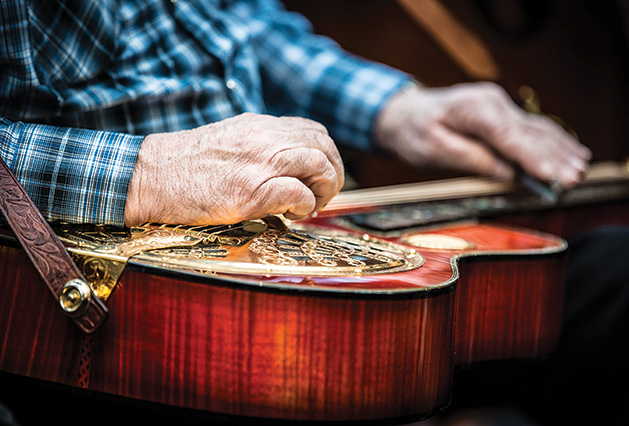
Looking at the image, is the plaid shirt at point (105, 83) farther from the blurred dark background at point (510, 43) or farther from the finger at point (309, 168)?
the blurred dark background at point (510, 43)

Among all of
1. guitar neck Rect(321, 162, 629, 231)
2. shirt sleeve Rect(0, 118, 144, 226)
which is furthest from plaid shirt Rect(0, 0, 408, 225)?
guitar neck Rect(321, 162, 629, 231)

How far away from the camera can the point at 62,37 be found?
634 mm

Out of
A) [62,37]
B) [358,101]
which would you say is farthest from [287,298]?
[358,101]

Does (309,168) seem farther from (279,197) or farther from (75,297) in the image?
(75,297)

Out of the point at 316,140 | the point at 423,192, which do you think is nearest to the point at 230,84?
the point at 316,140

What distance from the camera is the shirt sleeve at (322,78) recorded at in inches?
44.2

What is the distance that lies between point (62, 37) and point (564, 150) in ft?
2.94

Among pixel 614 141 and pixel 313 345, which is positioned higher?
pixel 313 345

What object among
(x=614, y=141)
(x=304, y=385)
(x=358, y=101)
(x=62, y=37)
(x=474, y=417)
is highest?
(x=62, y=37)

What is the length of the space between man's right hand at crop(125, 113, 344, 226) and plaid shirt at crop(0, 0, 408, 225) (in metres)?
0.02

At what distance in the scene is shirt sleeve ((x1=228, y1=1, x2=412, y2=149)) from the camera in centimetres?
112

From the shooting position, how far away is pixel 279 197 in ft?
1.77

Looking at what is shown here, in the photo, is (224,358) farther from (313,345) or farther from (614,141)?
(614,141)

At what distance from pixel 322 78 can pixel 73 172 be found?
69 centimetres
